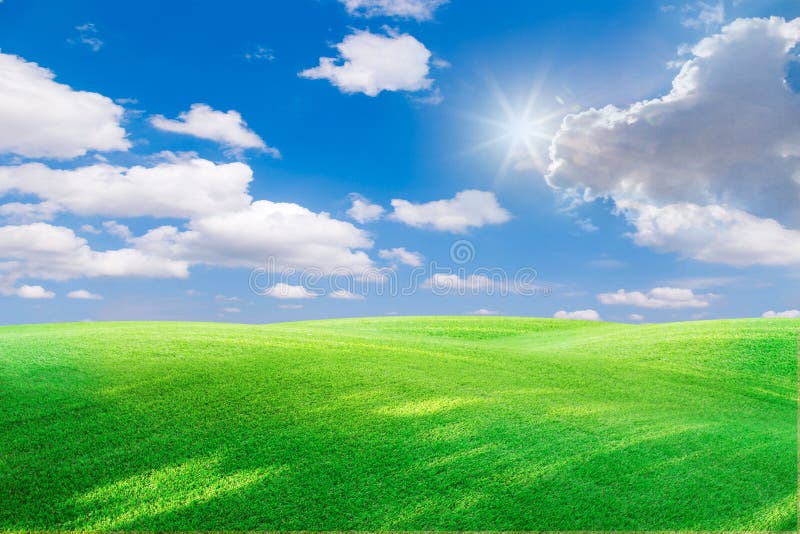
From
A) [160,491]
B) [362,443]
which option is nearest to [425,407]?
[362,443]

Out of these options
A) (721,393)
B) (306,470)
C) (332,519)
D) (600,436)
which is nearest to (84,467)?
(306,470)

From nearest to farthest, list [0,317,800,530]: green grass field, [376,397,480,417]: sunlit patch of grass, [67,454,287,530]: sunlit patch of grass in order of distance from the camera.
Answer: [67,454,287,530]: sunlit patch of grass
[0,317,800,530]: green grass field
[376,397,480,417]: sunlit patch of grass

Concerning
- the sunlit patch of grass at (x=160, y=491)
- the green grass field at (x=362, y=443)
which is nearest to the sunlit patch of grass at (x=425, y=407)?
the green grass field at (x=362, y=443)

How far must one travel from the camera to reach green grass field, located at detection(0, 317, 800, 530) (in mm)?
6801

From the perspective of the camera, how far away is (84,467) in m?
7.33

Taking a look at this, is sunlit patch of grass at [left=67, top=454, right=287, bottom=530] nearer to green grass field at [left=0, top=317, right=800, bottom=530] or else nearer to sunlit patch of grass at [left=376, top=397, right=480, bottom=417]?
green grass field at [left=0, top=317, right=800, bottom=530]

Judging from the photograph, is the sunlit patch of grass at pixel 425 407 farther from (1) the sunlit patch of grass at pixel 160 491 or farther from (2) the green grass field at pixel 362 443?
(1) the sunlit patch of grass at pixel 160 491

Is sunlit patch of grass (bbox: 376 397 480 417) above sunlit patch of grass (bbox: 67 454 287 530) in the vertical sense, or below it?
above

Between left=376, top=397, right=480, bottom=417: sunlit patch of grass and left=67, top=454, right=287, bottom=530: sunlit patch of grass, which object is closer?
left=67, top=454, right=287, bottom=530: sunlit patch of grass

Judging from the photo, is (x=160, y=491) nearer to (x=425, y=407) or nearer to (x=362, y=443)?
(x=362, y=443)

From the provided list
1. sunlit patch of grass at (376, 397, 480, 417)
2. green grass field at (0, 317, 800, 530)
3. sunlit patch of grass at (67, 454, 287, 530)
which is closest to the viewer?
sunlit patch of grass at (67, 454, 287, 530)

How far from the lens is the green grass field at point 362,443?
22.3 ft

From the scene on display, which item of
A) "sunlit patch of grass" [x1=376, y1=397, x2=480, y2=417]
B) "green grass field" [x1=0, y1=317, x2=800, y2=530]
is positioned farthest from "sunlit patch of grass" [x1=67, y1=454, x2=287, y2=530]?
"sunlit patch of grass" [x1=376, y1=397, x2=480, y2=417]

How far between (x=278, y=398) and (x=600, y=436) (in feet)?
17.6
